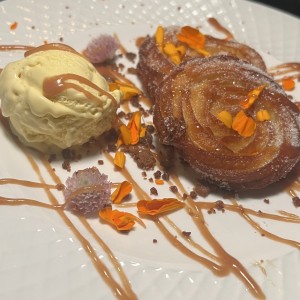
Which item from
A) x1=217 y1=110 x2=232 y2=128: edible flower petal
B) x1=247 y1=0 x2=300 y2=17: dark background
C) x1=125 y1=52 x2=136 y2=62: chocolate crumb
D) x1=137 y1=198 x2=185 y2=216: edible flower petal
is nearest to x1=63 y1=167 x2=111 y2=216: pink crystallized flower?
x1=137 y1=198 x2=185 y2=216: edible flower petal

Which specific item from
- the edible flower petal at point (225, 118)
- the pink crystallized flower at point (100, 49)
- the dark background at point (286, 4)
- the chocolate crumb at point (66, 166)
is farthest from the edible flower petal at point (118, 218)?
the dark background at point (286, 4)

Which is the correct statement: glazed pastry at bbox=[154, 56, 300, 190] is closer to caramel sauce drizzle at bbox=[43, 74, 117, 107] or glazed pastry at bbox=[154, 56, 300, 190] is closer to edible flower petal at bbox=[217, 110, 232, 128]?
edible flower petal at bbox=[217, 110, 232, 128]

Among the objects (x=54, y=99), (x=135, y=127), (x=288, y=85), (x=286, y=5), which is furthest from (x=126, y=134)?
(x=286, y=5)

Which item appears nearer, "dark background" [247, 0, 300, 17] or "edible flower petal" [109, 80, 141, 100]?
"edible flower petal" [109, 80, 141, 100]

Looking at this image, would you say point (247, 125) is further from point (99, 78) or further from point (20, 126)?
point (20, 126)

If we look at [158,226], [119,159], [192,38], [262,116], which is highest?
[192,38]

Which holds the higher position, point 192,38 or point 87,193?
point 192,38

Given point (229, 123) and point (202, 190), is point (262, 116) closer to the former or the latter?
point (229, 123)
